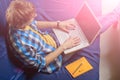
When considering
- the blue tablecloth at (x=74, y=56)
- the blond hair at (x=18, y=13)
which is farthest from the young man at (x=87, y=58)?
the blond hair at (x=18, y=13)

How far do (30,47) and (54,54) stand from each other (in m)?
0.14

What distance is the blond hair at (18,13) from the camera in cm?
97

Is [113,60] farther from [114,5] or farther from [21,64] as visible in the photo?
[21,64]

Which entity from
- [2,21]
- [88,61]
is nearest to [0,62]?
[2,21]

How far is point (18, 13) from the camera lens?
3.18ft

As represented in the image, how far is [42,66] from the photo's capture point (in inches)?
42.6

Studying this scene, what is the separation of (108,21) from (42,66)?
45 cm

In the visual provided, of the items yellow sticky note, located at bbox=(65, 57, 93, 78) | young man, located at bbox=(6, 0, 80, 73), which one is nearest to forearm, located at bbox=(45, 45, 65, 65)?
young man, located at bbox=(6, 0, 80, 73)

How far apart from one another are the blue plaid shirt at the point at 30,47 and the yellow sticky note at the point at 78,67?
0.46ft

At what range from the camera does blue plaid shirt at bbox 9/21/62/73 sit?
100 centimetres

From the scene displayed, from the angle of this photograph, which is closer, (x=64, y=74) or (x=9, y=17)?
(x=9, y=17)

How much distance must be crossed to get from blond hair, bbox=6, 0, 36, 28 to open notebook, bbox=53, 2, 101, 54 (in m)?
0.22

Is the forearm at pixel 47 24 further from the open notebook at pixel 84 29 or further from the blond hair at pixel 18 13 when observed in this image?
the blond hair at pixel 18 13

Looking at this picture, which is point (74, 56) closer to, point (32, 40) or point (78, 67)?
point (78, 67)
